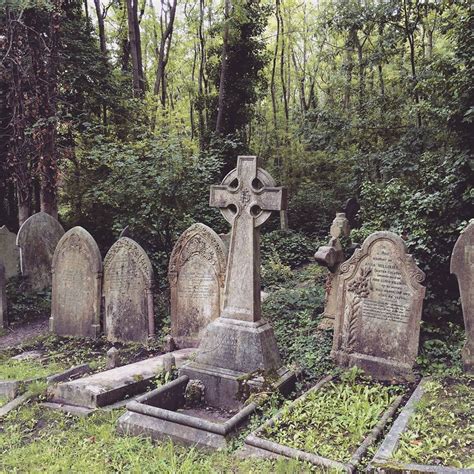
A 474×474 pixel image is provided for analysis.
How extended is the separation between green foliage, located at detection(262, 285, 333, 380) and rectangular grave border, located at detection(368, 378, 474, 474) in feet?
4.64

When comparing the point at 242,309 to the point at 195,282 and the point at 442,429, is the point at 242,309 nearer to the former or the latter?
the point at 195,282

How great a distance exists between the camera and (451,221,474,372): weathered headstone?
16.0 feet

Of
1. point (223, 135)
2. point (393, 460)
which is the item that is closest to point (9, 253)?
point (223, 135)

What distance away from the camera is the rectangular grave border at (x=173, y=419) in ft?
11.9

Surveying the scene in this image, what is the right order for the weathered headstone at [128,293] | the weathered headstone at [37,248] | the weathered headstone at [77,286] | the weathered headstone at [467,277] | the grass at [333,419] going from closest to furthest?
the grass at [333,419]
the weathered headstone at [467,277]
the weathered headstone at [128,293]
the weathered headstone at [77,286]
the weathered headstone at [37,248]

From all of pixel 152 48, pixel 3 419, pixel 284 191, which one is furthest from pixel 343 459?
pixel 152 48

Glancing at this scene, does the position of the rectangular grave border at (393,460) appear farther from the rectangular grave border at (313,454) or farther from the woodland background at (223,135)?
the woodland background at (223,135)

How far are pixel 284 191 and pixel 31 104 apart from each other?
7330 mm

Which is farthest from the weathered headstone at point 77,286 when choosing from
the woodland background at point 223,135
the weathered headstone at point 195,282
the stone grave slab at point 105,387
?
the stone grave slab at point 105,387

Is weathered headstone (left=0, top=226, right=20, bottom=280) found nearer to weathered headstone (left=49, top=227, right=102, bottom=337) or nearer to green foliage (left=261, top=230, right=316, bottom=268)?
weathered headstone (left=49, top=227, right=102, bottom=337)

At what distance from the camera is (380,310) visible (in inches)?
203

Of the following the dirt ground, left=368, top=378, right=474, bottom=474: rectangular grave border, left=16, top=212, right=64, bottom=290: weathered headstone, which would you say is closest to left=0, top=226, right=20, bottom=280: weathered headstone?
left=16, top=212, right=64, bottom=290: weathered headstone

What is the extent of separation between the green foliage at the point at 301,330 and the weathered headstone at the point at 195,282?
1.08 metres

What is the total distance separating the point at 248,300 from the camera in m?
4.95
